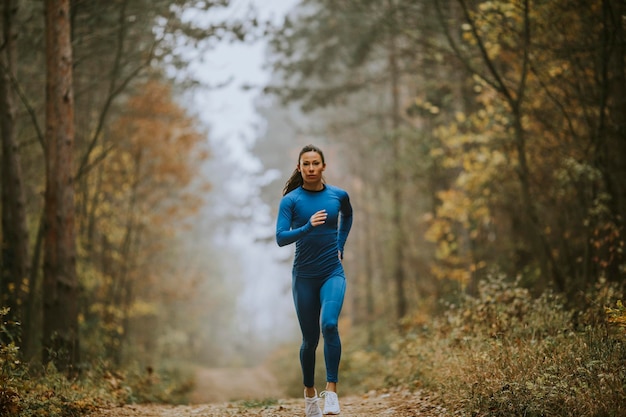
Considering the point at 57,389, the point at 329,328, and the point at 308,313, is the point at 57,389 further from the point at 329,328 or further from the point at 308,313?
the point at 329,328

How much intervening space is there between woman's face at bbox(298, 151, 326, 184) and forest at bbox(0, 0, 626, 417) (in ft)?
8.46

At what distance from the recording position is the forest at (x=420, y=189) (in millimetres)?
6305

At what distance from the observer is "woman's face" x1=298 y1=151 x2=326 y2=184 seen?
216 inches

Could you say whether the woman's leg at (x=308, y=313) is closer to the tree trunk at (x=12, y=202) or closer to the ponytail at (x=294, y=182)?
the ponytail at (x=294, y=182)

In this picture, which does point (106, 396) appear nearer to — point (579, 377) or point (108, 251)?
point (579, 377)

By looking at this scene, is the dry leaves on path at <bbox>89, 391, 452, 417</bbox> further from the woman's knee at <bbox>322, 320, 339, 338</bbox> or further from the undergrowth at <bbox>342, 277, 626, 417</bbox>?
the woman's knee at <bbox>322, 320, 339, 338</bbox>

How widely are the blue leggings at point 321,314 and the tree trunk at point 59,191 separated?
14.7 ft

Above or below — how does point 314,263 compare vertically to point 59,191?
below

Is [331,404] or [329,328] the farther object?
[331,404]

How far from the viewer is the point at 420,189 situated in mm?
15773

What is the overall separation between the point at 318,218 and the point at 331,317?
904 mm

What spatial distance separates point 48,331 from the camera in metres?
8.48

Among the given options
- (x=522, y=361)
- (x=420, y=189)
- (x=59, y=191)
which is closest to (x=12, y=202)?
(x=59, y=191)

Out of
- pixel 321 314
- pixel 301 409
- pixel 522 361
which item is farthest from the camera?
pixel 301 409
